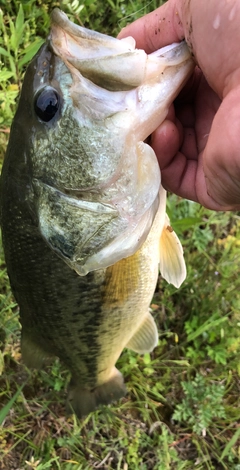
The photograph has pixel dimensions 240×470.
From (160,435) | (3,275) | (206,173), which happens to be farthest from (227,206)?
(160,435)

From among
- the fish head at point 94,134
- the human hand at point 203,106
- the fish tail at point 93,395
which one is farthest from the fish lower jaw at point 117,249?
the fish tail at point 93,395

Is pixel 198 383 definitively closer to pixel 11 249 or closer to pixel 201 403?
pixel 201 403

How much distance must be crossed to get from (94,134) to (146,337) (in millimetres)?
1239

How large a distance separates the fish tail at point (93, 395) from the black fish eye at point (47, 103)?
1.39 metres

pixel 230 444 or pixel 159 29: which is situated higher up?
pixel 159 29

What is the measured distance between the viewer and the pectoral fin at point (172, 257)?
6.07ft

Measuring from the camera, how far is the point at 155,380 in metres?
2.79

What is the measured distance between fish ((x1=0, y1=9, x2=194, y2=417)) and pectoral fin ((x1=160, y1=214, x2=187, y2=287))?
0.14 metres

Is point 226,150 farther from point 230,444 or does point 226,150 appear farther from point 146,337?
point 230,444

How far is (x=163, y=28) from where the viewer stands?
1.52 m

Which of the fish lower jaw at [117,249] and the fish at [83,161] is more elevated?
the fish at [83,161]

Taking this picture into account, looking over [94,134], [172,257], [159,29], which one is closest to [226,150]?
[94,134]

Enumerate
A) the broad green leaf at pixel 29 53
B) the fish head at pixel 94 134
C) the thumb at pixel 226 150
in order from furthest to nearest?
the broad green leaf at pixel 29 53 < the fish head at pixel 94 134 < the thumb at pixel 226 150

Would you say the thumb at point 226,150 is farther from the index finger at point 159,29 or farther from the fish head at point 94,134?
the index finger at point 159,29
